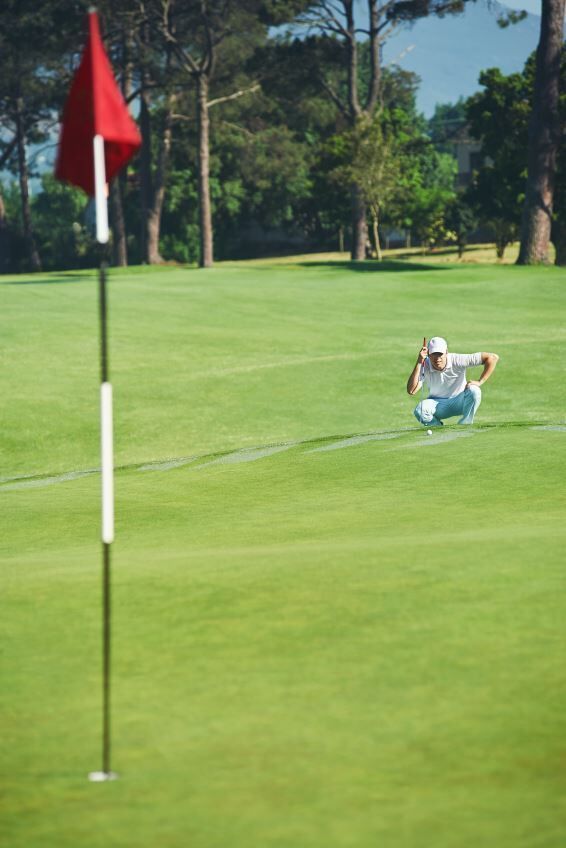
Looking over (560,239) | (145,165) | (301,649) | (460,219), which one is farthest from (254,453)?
(460,219)

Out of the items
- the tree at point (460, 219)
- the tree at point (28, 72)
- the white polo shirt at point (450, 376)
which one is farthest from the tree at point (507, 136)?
the white polo shirt at point (450, 376)

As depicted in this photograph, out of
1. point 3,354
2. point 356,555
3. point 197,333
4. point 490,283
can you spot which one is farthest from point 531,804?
point 490,283

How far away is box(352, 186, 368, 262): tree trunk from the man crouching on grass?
187 ft

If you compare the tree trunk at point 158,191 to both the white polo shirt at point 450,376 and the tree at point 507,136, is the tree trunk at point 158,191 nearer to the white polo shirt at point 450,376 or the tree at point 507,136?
the tree at point 507,136

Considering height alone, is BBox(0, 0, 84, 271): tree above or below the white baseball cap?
above

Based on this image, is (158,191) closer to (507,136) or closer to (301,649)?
(507,136)

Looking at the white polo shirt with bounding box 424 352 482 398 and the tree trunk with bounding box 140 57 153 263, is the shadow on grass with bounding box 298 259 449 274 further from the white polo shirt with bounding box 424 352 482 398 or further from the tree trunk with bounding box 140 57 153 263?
the white polo shirt with bounding box 424 352 482 398

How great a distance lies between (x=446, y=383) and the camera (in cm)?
1827

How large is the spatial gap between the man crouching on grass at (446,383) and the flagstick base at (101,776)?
12.2 meters

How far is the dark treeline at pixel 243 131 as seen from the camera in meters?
69.9

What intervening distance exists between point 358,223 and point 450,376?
196ft

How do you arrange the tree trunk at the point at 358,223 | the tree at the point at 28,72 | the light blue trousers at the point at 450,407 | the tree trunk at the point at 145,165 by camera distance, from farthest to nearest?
1. the tree trunk at the point at 145,165
2. the tree trunk at the point at 358,223
3. the tree at the point at 28,72
4. the light blue trousers at the point at 450,407

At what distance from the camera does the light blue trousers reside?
18.3 m

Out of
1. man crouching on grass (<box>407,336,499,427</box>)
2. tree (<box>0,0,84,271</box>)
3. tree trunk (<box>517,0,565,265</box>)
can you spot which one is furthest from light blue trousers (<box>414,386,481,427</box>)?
tree (<box>0,0,84,271</box>)
